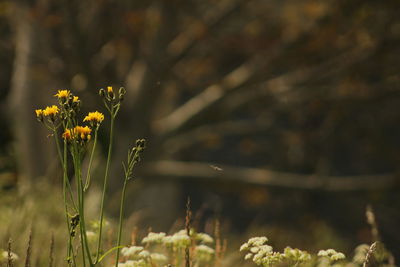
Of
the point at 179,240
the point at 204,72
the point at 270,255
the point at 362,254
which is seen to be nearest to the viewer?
the point at 270,255

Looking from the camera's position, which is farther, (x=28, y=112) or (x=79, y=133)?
(x=28, y=112)

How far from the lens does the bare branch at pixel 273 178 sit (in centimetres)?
679

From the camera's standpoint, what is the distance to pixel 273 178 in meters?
7.09

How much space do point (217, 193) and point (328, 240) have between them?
Answer: 13.0ft

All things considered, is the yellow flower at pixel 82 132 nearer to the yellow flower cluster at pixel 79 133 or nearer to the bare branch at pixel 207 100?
the yellow flower cluster at pixel 79 133

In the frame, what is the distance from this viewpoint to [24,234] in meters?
3.27

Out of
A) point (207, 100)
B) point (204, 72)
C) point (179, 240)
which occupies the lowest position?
point (179, 240)

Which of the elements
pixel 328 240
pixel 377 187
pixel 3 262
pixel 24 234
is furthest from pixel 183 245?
pixel 328 240

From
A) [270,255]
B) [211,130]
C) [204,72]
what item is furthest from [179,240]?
[204,72]

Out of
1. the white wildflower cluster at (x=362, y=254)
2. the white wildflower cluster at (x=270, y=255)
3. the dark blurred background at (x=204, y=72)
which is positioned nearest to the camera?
the white wildflower cluster at (x=270, y=255)

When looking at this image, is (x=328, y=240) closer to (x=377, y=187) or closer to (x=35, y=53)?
(x=377, y=187)

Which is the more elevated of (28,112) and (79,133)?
(28,112)

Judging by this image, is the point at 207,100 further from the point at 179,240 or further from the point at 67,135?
the point at 67,135

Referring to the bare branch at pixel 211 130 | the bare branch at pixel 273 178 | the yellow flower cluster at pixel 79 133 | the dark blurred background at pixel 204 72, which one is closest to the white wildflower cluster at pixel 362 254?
the yellow flower cluster at pixel 79 133
